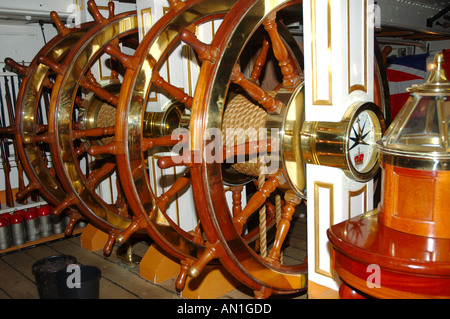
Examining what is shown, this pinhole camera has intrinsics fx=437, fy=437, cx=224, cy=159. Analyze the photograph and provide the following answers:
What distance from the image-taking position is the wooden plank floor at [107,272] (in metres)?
2.43

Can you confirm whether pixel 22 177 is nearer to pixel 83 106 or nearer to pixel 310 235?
pixel 83 106

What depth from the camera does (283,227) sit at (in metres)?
1.89

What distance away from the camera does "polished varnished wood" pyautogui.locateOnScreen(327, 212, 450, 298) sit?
3.87 ft

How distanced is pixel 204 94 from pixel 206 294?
4.05 ft

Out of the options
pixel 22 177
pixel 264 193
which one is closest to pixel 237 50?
pixel 264 193

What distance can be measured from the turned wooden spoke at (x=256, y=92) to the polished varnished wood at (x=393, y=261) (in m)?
0.62

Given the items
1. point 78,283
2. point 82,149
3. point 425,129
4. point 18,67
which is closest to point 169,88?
point 78,283

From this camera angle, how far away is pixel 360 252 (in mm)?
1281

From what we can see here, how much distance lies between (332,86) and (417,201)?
1.81 ft

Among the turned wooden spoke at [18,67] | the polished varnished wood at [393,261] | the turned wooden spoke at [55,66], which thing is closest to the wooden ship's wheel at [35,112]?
the turned wooden spoke at [18,67]

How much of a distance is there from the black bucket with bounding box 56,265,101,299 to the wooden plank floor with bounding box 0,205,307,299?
0.21 meters

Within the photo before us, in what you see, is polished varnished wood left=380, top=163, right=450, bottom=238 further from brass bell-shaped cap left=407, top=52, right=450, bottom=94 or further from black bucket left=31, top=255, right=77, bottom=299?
black bucket left=31, top=255, right=77, bottom=299

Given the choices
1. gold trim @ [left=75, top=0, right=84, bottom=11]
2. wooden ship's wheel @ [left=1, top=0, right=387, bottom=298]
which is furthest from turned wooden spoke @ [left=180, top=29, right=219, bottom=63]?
gold trim @ [left=75, top=0, right=84, bottom=11]
